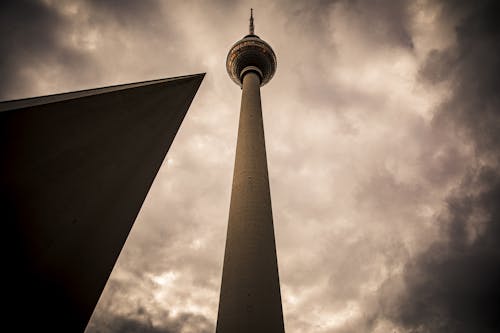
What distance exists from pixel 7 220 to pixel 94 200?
1.34 m

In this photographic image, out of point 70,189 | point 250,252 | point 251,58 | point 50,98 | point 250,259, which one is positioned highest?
point 251,58

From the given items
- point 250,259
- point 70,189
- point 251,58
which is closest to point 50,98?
point 70,189

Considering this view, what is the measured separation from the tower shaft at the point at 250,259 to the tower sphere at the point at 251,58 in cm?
2068

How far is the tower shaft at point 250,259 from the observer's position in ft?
58.5

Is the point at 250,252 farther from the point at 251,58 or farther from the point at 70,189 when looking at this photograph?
the point at 251,58

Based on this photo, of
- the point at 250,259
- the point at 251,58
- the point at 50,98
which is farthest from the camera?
the point at 251,58

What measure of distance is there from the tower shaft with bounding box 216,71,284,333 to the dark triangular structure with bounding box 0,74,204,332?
585 inches

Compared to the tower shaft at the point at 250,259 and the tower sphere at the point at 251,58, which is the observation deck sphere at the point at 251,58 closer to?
the tower sphere at the point at 251,58

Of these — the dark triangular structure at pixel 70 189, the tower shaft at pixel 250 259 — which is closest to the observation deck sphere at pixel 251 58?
the tower shaft at pixel 250 259

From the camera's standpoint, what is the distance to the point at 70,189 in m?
4.17

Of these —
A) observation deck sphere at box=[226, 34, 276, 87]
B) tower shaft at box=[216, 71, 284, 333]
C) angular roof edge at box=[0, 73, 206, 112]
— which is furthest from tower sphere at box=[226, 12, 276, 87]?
angular roof edge at box=[0, 73, 206, 112]

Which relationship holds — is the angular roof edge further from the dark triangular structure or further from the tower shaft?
the tower shaft

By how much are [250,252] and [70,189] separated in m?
17.6

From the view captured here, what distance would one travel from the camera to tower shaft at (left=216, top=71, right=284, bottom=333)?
1783 centimetres
